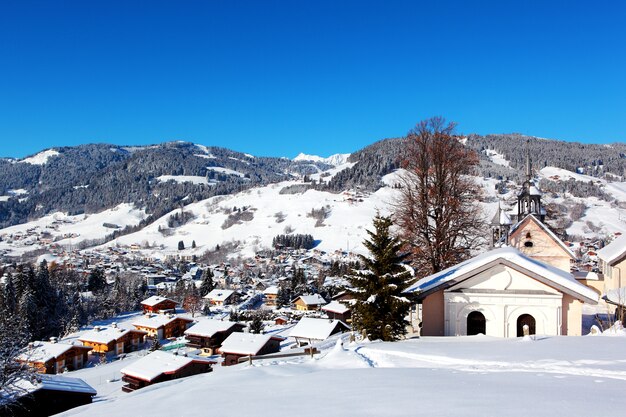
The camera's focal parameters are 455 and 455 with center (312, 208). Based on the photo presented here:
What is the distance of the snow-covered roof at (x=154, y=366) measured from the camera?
77.8ft

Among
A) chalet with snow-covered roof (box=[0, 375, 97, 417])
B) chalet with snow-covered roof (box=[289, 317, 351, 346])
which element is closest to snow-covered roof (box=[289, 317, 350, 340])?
chalet with snow-covered roof (box=[289, 317, 351, 346])

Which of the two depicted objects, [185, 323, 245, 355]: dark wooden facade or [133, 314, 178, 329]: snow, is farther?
[133, 314, 178, 329]: snow

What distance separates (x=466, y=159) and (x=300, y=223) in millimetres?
148279

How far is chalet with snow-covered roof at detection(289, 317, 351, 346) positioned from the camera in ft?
108

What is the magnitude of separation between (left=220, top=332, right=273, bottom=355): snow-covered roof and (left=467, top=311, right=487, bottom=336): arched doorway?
2027 centimetres

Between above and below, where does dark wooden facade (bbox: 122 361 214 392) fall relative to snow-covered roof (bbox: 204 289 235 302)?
below

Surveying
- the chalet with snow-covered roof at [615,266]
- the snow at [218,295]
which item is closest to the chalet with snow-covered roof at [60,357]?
the chalet with snow-covered roof at [615,266]

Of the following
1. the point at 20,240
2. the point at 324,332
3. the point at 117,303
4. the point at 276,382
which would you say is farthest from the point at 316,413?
the point at 20,240

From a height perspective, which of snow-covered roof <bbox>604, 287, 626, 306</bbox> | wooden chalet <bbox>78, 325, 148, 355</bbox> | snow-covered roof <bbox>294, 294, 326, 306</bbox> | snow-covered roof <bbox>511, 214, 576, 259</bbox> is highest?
snow-covered roof <bbox>511, 214, 576, 259</bbox>

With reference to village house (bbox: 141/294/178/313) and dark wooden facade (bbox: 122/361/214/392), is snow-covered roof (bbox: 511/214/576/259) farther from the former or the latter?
village house (bbox: 141/294/178/313)

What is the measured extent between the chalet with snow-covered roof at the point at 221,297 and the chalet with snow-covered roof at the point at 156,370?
4719 cm

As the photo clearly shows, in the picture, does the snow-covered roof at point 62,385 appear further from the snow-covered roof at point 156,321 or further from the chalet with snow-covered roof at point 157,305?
the chalet with snow-covered roof at point 157,305

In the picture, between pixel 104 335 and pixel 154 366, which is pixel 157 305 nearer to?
pixel 104 335

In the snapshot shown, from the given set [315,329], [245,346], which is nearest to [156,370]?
[245,346]
